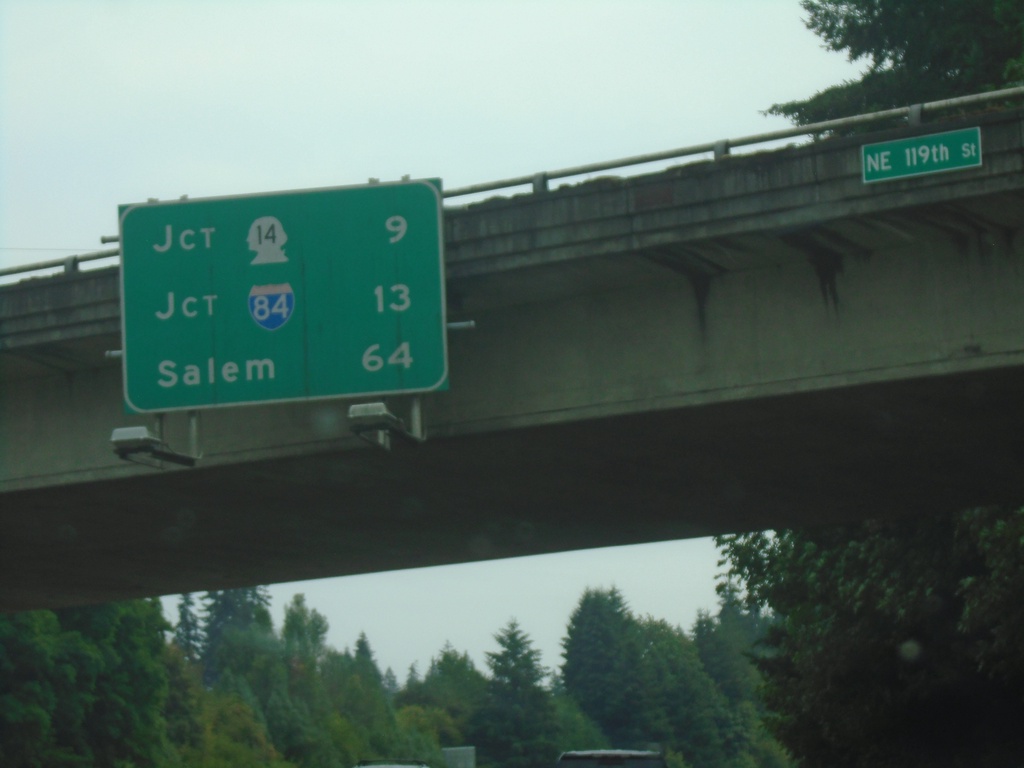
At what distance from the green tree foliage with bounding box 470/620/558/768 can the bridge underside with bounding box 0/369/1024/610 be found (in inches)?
2787

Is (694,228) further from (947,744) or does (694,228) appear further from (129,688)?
(129,688)

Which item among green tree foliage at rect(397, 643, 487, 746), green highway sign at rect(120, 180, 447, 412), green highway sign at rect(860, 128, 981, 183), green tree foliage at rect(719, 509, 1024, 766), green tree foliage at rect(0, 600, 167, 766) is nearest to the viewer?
green highway sign at rect(860, 128, 981, 183)

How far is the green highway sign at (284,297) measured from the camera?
1531cm

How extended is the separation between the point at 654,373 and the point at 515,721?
269 feet

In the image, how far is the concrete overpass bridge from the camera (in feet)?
47.1

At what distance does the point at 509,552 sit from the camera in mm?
23750

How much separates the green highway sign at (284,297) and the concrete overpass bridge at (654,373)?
79 cm

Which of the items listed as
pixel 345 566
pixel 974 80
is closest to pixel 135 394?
pixel 345 566

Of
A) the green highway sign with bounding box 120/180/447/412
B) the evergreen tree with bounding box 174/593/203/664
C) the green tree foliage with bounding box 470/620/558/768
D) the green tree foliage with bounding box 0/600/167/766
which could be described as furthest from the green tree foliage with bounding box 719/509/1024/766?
the evergreen tree with bounding box 174/593/203/664

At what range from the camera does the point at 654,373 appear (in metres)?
15.5

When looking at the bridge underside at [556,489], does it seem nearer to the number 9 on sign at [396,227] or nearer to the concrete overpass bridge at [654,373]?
the concrete overpass bridge at [654,373]

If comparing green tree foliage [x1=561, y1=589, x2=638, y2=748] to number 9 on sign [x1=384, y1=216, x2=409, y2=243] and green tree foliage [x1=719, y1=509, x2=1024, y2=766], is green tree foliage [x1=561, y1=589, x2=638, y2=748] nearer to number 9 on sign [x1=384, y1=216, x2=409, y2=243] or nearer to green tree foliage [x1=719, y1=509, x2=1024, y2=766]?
green tree foliage [x1=719, y1=509, x2=1024, y2=766]

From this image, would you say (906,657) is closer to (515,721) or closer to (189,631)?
(515,721)

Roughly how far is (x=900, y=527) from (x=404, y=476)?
1442cm
